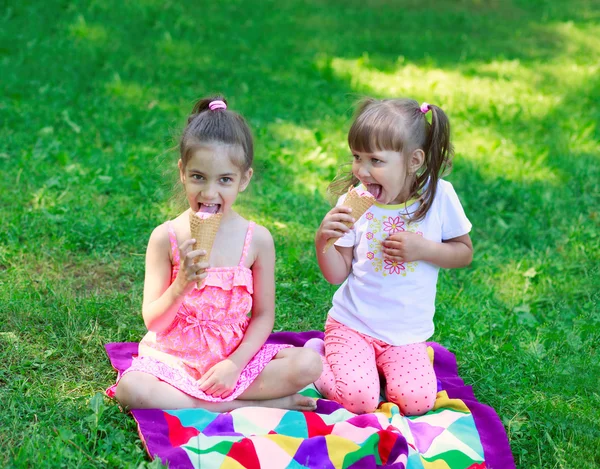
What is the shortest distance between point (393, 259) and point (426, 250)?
15 centimetres

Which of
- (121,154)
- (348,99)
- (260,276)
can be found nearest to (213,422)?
(260,276)

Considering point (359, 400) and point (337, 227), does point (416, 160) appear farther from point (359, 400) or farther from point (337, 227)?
point (359, 400)

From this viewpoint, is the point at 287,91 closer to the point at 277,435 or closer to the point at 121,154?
the point at 121,154

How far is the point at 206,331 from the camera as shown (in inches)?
119

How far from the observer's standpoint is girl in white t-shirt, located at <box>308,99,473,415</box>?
122 inches

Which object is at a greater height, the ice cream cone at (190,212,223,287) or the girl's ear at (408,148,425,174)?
the girl's ear at (408,148,425,174)

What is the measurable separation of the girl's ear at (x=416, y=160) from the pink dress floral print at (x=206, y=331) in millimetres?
738

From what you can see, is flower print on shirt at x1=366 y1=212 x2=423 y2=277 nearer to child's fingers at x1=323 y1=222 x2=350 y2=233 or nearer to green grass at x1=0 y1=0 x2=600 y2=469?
child's fingers at x1=323 y1=222 x2=350 y2=233

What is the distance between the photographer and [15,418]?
108 inches

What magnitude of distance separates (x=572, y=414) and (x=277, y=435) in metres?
1.26

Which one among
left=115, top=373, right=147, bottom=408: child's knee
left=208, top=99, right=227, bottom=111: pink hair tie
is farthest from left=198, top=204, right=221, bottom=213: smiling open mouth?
left=115, top=373, right=147, bottom=408: child's knee

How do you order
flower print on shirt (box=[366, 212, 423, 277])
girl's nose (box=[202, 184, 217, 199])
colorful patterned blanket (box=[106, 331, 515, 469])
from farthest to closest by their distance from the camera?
flower print on shirt (box=[366, 212, 423, 277]) < girl's nose (box=[202, 184, 217, 199]) < colorful patterned blanket (box=[106, 331, 515, 469])

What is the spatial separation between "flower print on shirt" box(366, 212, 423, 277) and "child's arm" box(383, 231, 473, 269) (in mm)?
40

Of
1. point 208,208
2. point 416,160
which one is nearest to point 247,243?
point 208,208
